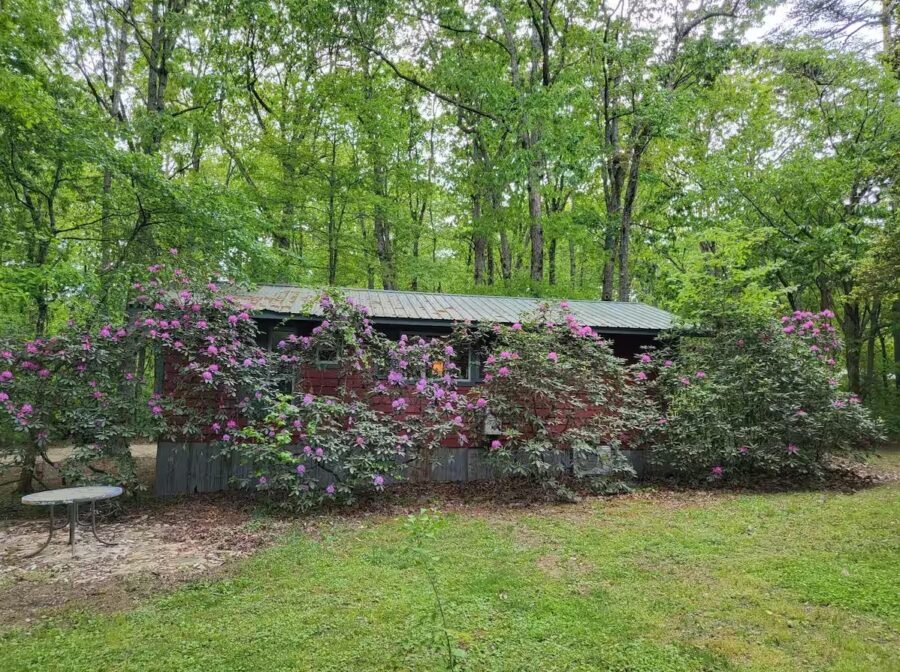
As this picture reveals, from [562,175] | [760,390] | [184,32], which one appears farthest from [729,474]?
[184,32]

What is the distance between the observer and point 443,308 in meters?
8.46

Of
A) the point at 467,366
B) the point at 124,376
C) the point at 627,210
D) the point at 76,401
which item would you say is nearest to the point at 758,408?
the point at 467,366

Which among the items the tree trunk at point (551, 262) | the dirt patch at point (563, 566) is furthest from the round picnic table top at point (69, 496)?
the tree trunk at point (551, 262)

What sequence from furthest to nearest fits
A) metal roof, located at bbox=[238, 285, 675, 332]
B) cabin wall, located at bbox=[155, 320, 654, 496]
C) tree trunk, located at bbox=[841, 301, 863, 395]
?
tree trunk, located at bbox=[841, 301, 863, 395]
metal roof, located at bbox=[238, 285, 675, 332]
cabin wall, located at bbox=[155, 320, 654, 496]

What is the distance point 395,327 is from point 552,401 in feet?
8.86

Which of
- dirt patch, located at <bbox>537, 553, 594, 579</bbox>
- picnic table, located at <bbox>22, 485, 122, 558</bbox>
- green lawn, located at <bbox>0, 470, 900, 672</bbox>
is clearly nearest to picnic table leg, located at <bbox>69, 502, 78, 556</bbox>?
picnic table, located at <bbox>22, 485, 122, 558</bbox>

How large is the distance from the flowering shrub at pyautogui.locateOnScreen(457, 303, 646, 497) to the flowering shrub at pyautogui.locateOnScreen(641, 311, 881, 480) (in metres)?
0.68

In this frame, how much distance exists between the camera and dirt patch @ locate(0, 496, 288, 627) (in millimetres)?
3695

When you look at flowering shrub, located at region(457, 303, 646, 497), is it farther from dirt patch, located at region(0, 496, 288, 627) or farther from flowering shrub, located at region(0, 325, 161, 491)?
flowering shrub, located at region(0, 325, 161, 491)

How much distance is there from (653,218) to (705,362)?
823 cm

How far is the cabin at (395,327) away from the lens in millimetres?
7102

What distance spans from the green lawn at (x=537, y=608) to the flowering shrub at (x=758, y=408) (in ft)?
6.92

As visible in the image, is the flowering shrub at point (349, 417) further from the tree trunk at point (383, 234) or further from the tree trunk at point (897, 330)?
the tree trunk at point (897, 330)

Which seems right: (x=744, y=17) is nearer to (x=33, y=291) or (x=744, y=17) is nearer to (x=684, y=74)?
(x=684, y=74)
